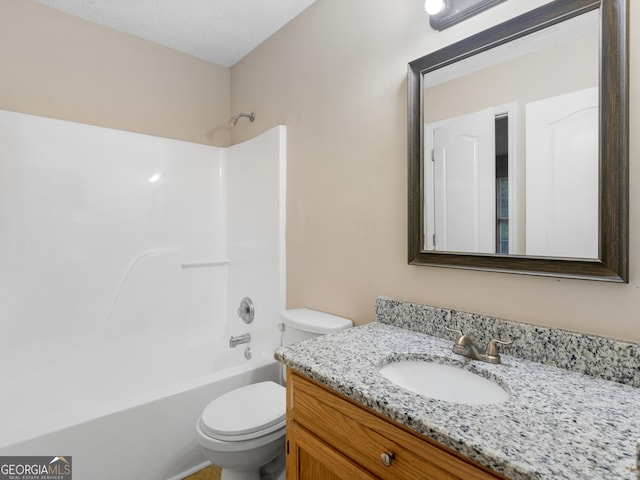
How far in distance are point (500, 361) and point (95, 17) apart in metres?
2.76

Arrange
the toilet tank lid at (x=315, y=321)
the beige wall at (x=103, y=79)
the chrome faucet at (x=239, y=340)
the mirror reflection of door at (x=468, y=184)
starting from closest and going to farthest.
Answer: the mirror reflection of door at (x=468, y=184)
the toilet tank lid at (x=315, y=321)
the beige wall at (x=103, y=79)
the chrome faucet at (x=239, y=340)

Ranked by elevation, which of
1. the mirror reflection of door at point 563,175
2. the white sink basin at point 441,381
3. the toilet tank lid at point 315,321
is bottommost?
the white sink basin at point 441,381

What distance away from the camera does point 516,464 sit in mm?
591

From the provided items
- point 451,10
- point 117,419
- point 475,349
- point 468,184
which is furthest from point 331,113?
point 117,419

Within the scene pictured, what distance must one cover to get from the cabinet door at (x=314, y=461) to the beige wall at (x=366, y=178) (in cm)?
66

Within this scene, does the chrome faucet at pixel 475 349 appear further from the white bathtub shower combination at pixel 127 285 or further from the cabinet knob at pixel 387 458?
the white bathtub shower combination at pixel 127 285

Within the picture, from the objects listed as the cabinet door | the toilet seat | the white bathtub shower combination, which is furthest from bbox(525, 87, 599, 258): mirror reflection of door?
the white bathtub shower combination

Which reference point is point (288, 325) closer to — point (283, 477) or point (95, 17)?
point (283, 477)

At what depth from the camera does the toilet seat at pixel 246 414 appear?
1391 millimetres

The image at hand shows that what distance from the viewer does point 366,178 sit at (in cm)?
162

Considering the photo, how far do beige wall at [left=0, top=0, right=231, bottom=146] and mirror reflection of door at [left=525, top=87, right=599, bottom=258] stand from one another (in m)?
2.26

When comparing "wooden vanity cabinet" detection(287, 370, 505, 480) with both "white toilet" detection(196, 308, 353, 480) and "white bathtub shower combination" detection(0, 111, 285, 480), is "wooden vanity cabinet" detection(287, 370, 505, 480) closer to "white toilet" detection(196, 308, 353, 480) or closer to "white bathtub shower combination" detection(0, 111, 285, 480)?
"white toilet" detection(196, 308, 353, 480)

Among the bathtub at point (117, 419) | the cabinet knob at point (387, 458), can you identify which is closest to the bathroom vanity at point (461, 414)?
the cabinet knob at point (387, 458)

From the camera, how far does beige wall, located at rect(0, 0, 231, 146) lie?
1.92 metres
